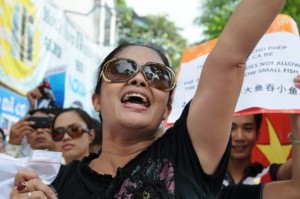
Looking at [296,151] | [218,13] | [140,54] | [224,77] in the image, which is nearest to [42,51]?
[140,54]

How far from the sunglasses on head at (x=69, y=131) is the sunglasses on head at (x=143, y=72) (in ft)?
6.43

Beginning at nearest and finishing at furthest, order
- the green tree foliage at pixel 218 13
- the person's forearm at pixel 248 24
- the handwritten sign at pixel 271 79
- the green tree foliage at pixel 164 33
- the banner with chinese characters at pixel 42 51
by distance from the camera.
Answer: the person's forearm at pixel 248 24
the handwritten sign at pixel 271 79
the banner with chinese characters at pixel 42 51
the green tree foliage at pixel 218 13
the green tree foliage at pixel 164 33

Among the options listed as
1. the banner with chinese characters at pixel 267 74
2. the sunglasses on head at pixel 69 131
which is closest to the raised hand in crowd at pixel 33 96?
the sunglasses on head at pixel 69 131

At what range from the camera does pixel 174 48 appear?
30.1m

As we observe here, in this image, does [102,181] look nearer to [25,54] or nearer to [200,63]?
[200,63]

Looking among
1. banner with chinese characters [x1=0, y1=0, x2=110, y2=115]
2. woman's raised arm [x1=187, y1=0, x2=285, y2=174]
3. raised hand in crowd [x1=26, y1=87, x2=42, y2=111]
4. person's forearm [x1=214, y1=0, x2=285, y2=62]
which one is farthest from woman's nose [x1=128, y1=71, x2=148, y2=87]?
banner with chinese characters [x1=0, y1=0, x2=110, y2=115]

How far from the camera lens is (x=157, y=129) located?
1.59 metres

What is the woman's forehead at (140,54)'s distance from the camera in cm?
157

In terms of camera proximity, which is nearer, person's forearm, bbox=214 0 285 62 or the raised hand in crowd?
person's forearm, bbox=214 0 285 62

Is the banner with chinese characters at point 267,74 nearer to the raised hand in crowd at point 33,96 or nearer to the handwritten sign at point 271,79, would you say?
the handwritten sign at point 271,79

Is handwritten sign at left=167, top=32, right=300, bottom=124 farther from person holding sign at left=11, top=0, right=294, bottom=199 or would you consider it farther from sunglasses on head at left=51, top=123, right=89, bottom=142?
sunglasses on head at left=51, top=123, right=89, bottom=142

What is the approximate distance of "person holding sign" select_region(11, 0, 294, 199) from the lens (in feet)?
4.28

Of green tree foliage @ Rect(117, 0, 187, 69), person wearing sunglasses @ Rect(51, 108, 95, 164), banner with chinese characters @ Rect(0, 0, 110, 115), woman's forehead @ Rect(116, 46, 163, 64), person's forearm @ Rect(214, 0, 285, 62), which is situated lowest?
person wearing sunglasses @ Rect(51, 108, 95, 164)

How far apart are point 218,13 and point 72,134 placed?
9246 mm
